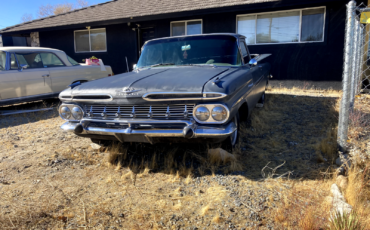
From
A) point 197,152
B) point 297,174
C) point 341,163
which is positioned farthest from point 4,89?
point 341,163

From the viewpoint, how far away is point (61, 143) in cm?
438

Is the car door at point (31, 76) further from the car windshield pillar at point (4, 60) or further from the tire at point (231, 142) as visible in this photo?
Result: the tire at point (231, 142)

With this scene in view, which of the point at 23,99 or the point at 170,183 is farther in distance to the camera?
the point at 23,99

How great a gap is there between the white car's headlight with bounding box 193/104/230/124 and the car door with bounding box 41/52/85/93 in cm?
542

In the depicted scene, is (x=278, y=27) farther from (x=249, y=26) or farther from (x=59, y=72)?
(x=59, y=72)

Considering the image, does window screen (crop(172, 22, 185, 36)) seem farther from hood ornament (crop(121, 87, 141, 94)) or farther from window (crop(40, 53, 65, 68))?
hood ornament (crop(121, 87, 141, 94))

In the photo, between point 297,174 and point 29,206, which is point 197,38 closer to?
point 297,174

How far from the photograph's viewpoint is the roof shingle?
9594mm

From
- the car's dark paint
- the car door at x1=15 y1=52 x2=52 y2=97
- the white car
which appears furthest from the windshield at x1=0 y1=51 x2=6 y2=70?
the car's dark paint

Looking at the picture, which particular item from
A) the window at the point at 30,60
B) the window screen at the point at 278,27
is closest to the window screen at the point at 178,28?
the window screen at the point at 278,27

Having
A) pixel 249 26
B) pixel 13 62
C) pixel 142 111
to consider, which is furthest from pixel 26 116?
pixel 249 26

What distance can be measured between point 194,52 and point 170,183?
2.14m

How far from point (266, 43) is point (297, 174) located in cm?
723

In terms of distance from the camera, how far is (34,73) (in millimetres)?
6723
